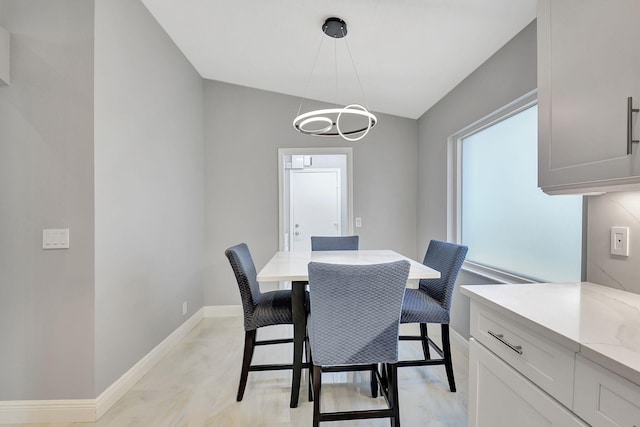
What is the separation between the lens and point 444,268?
6.68 ft

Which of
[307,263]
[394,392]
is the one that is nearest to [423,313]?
[394,392]

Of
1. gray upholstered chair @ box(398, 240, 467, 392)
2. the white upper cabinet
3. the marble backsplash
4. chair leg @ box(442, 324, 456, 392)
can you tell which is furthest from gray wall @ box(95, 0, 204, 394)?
the marble backsplash

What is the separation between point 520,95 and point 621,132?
3.72 feet

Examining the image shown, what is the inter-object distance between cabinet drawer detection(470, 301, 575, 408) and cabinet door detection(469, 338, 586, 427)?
0.09 feet

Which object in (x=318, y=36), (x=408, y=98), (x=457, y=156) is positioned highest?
(x=318, y=36)

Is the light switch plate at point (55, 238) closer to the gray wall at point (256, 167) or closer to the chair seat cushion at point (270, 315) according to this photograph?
the chair seat cushion at point (270, 315)

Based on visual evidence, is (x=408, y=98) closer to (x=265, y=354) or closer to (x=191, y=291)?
(x=265, y=354)

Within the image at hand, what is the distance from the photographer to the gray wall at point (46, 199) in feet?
5.61

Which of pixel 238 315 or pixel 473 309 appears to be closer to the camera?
pixel 473 309

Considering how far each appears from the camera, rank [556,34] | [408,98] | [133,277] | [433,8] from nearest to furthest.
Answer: [556,34], [433,8], [133,277], [408,98]

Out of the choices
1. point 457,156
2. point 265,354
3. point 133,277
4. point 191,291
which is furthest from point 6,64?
point 457,156

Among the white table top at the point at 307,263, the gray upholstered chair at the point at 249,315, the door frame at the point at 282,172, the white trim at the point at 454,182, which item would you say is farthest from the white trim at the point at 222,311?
the white trim at the point at 454,182

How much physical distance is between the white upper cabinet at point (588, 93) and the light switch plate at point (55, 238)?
95.9 inches

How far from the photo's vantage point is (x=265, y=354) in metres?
2.59
